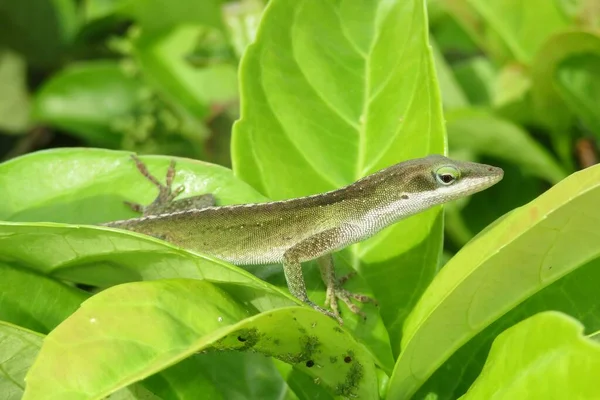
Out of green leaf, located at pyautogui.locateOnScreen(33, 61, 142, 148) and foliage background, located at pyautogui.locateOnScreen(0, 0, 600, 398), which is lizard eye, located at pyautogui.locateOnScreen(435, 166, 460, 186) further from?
green leaf, located at pyautogui.locateOnScreen(33, 61, 142, 148)

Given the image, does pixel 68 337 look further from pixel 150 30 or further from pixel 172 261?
pixel 150 30

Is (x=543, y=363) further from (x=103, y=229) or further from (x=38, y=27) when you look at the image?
(x=38, y=27)

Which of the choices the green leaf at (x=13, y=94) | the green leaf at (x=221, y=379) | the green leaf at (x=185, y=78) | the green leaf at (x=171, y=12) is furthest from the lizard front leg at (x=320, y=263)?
the green leaf at (x=13, y=94)

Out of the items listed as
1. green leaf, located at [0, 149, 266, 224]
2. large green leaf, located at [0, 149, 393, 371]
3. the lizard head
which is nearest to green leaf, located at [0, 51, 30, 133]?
large green leaf, located at [0, 149, 393, 371]

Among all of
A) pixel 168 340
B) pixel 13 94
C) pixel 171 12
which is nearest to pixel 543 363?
pixel 168 340

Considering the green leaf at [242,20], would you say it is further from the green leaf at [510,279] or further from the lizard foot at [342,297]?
the green leaf at [510,279]

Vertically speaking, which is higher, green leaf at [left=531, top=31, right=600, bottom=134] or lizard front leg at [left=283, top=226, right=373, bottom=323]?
green leaf at [left=531, top=31, right=600, bottom=134]

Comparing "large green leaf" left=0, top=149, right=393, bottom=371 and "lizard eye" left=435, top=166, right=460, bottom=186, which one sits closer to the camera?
"large green leaf" left=0, top=149, right=393, bottom=371
